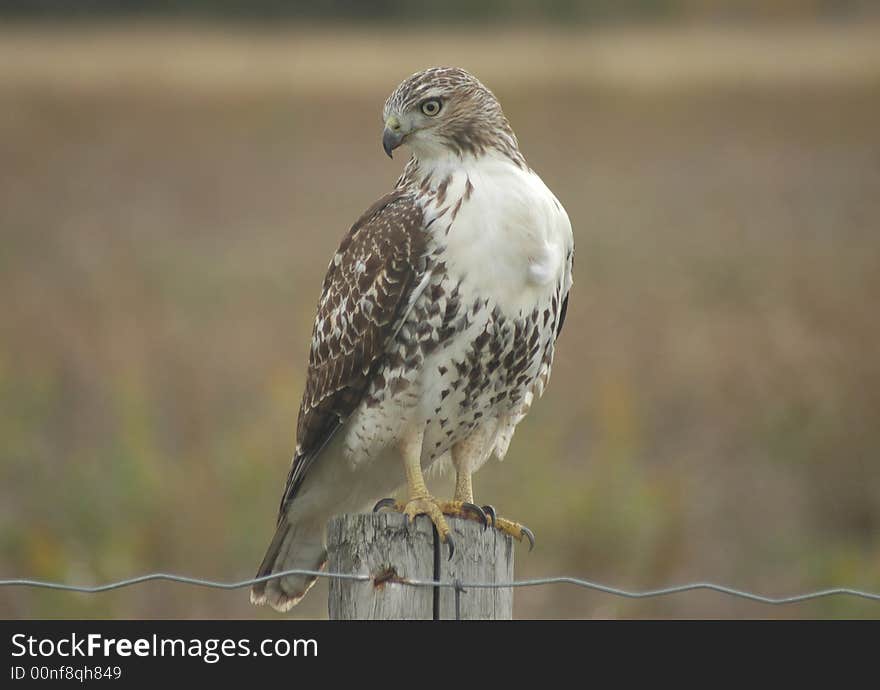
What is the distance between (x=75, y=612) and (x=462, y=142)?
3601 mm

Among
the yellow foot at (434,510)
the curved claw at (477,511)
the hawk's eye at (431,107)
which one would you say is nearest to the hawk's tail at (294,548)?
the yellow foot at (434,510)

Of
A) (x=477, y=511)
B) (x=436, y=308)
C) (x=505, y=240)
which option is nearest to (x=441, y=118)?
(x=505, y=240)

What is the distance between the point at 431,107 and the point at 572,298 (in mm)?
6269

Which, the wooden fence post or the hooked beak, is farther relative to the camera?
the hooked beak

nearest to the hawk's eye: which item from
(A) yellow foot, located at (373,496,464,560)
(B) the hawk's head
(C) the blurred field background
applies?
(B) the hawk's head

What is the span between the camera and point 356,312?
400cm

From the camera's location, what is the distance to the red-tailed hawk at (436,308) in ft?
12.4

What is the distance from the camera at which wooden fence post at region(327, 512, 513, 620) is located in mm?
3025

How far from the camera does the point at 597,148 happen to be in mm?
12844

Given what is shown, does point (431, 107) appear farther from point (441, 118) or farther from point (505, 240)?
point (505, 240)

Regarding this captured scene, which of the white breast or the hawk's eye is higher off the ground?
the hawk's eye

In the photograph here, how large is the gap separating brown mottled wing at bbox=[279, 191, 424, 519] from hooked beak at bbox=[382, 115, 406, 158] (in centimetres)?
16

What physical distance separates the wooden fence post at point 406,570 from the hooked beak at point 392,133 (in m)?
1.25

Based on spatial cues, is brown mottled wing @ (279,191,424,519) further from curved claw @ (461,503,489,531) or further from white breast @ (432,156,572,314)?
curved claw @ (461,503,489,531)
